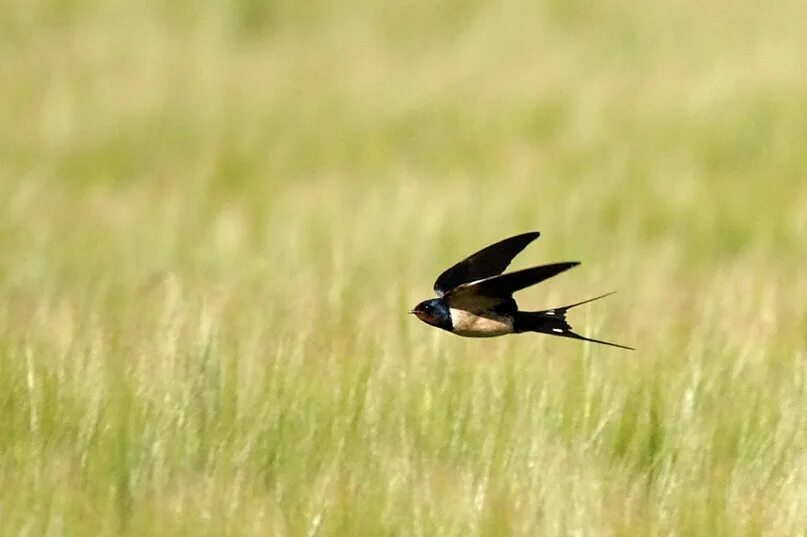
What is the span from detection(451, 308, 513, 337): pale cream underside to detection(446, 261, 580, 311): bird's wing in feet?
0.04

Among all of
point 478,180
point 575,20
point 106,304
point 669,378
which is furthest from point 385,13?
point 669,378

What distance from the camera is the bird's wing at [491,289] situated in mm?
2387

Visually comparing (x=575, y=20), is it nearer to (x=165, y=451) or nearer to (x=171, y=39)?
(x=171, y=39)

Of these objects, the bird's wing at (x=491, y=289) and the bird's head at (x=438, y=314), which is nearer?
the bird's wing at (x=491, y=289)

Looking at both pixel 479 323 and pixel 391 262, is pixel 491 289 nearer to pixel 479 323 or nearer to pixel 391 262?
pixel 479 323

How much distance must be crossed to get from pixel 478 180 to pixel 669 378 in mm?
2712

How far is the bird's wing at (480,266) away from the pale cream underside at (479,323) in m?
0.06

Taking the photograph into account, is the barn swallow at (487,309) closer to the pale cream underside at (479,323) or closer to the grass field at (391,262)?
the pale cream underside at (479,323)

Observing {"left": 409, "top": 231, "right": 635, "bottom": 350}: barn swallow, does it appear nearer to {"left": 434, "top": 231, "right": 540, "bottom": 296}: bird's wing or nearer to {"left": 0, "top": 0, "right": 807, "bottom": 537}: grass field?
{"left": 434, "top": 231, "right": 540, "bottom": 296}: bird's wing

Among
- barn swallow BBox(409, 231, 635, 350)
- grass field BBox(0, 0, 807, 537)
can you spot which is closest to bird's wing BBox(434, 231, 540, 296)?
barn swallow BBox(409, 231, 635, 350)

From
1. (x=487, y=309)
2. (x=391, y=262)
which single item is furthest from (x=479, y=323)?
(x=391, y=262)

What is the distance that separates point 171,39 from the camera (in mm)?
7035

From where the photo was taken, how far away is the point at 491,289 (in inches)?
99.1

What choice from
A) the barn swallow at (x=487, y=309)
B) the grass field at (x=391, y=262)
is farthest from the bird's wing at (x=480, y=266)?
the grass field at (x=391, y=262)
